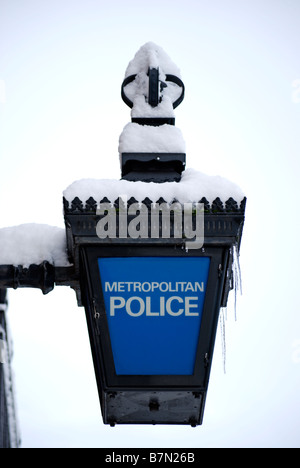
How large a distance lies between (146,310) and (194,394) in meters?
0.62

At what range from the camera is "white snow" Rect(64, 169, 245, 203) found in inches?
188

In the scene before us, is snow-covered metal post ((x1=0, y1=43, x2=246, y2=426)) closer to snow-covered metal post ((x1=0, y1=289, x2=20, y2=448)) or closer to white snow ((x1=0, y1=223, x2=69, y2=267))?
white snow ((x1=0, y1=223, x2=69, y2=267))

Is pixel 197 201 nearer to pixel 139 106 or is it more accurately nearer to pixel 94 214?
pixel 94 214

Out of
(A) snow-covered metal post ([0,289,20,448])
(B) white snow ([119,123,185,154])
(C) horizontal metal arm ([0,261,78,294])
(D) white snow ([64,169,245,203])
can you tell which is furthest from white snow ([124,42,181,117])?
(A) snow-covered metal post ([0,289,20,448])

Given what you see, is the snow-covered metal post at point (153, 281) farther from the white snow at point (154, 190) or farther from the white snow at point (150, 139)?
the white snow at point (150, 139)

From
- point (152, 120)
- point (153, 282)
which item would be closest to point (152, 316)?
point (153, 282)

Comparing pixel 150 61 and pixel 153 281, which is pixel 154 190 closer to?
pixel 153 281

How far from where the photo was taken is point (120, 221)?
187 inches

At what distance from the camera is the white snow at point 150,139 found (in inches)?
214

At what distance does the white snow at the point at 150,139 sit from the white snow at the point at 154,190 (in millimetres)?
561

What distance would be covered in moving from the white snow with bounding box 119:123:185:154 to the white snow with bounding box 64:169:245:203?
1.84ft

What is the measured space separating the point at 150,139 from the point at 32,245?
3.88 feet

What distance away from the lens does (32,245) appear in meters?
5.17

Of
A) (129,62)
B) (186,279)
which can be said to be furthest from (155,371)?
(129,62)
